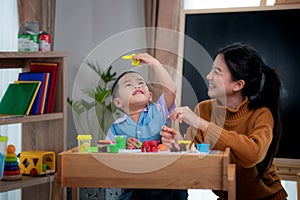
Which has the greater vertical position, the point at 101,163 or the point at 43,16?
the point at 43,16

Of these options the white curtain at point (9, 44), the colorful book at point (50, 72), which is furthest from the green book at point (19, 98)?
the white curtain at point (9, 44)

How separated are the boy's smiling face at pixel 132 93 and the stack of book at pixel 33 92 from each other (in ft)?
3.38

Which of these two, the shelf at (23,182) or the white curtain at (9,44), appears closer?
the shelf at (23,182)

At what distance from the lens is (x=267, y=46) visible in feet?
9.98

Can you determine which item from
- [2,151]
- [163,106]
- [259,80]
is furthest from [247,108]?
[2,151]

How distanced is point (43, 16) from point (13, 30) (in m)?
0.26

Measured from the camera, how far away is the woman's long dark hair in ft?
7.16

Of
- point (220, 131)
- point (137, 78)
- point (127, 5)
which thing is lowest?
point (220, 131)

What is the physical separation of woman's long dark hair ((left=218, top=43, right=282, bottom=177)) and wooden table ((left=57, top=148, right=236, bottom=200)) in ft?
1.19

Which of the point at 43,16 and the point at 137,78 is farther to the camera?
the point at 43,16

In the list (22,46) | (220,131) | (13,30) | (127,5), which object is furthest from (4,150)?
(127,5)

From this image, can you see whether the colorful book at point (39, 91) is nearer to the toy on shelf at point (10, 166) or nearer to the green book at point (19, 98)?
the green book at point (19, 98)

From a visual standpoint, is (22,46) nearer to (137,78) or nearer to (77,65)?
(137,78)

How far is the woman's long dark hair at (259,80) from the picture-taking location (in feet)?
7.16
